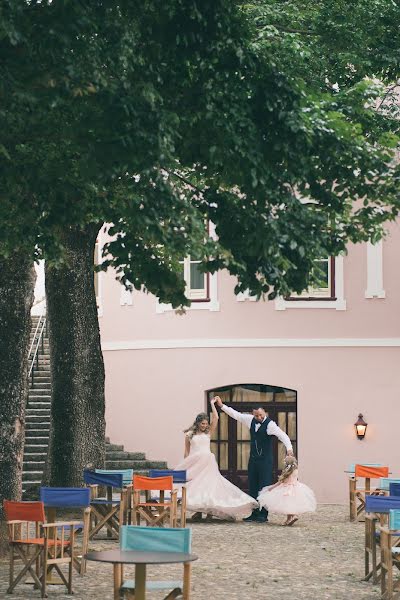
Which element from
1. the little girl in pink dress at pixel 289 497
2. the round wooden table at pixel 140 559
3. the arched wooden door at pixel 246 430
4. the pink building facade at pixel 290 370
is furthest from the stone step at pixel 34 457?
the round wooden table at pixel 140 559

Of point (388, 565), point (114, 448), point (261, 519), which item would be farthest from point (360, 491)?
point (388, 565)

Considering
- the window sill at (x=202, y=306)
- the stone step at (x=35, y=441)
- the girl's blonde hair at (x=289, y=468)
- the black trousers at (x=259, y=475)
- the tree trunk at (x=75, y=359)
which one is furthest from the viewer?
the window sill at (x=202, y=306)

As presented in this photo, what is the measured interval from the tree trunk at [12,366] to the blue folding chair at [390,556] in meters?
4.72

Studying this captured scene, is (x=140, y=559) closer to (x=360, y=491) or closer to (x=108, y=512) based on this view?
(x=108, y=512)

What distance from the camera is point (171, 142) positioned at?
11.5 m

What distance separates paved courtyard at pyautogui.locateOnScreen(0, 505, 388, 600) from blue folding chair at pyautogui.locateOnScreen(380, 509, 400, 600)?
0.22m

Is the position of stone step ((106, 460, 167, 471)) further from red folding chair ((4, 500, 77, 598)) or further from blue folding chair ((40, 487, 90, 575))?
red folding chair ((4, 500, 77, 598))

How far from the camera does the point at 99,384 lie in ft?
71.3

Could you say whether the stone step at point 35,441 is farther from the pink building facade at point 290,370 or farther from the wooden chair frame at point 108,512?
the wooden chair frame at point 108,512

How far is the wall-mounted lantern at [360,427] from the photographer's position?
28.7 meters

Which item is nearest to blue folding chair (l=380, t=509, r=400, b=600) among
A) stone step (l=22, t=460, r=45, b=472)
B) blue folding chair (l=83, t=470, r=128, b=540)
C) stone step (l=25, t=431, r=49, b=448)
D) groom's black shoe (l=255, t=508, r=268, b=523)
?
blue folding chair (l=83, t=470, r=128, b=540)

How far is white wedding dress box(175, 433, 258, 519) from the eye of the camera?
2250 cm

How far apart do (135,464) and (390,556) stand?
1549cm

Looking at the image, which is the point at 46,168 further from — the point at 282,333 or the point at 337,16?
the point at 282,333
